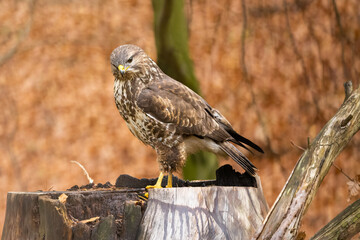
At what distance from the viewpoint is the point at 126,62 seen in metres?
2.50

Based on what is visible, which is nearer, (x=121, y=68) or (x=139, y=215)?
(x=139, y=215)

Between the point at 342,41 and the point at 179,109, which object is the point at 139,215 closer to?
the point at 179,109

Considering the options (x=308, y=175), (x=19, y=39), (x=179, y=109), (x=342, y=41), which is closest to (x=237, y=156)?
(x=179, y=109)

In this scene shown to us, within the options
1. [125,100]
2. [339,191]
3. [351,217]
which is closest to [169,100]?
A: [125,100]

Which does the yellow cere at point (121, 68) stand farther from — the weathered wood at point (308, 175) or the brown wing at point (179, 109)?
the weathered wood at point (308, 175)

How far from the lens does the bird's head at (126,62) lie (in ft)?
8.18

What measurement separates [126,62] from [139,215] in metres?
0.78

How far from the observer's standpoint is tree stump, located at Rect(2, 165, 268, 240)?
6.26 ft

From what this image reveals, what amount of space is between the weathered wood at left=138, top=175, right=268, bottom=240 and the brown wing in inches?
20.4

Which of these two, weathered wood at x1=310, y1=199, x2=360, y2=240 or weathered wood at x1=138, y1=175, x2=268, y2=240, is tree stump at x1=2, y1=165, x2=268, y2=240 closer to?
weathered wood at x1=138, y1=175, x2=268, y2=240

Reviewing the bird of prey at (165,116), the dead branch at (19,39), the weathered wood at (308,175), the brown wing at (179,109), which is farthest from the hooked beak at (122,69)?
the weathered wood at (308,175)

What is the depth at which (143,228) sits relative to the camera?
1.94 metres

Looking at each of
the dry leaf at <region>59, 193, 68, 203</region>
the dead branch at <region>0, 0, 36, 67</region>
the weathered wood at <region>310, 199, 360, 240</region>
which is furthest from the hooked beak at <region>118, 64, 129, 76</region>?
the weathered wood at <region>310, 199, 360, 240</region>

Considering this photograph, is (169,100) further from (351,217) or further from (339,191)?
(339,191)
